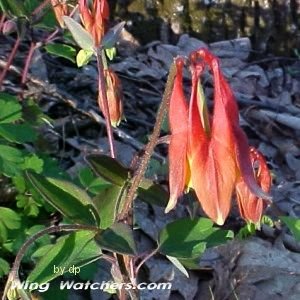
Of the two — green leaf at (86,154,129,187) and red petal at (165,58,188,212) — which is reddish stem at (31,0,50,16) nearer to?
green leaf at (86,154,129,187)

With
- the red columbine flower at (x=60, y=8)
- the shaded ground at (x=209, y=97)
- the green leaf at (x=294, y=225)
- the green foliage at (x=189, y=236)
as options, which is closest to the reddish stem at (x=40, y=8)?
the red columbine flower at (x=60, y=8)

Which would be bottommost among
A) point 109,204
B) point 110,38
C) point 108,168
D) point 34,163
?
point 34,163

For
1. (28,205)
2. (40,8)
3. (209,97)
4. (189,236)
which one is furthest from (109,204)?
(209,97)

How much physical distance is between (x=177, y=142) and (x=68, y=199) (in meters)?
0.39

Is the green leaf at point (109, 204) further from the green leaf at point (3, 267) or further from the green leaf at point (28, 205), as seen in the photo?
the green leaf at point (28, 205)

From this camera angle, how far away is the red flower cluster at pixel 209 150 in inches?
72.1

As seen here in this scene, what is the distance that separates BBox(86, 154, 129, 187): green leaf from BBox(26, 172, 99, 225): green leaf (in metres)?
0.08

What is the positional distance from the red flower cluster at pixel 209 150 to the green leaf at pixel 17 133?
89 cm

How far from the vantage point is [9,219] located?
2705 mm

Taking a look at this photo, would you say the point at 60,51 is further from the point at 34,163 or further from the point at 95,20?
the point at 95,20

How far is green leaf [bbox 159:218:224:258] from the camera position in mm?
2139

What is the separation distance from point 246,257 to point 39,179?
1.20 meters

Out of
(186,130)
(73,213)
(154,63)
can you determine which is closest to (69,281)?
(73,213)

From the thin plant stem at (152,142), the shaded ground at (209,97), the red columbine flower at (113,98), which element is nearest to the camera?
the thin plant stem at (152,142)
